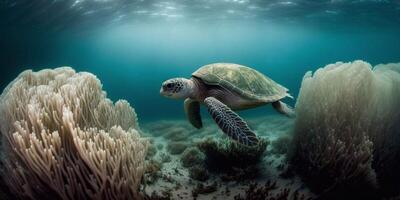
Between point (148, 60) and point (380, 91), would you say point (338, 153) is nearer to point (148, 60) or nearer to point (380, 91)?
point (380, 91)

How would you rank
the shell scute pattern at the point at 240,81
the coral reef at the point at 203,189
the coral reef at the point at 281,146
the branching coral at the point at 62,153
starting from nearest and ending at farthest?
the branching coral at the point at 62,153
the coral reef at the point at 203,189
the shell scute pattern at the point at 240,81
the coral reef at the point at 281,146

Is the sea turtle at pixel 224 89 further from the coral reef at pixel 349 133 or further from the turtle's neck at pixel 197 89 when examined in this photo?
the coral reef at pixel 349 133

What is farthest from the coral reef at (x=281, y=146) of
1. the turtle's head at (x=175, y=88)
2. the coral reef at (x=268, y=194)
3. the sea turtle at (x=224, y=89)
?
the turtle's head at (x=175, y=88)

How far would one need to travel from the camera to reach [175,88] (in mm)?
5633

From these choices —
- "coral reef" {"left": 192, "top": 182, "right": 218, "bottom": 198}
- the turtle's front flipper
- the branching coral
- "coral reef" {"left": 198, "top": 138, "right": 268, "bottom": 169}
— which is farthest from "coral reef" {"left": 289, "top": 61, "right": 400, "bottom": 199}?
the branching coral

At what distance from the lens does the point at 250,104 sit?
6477 millimetres

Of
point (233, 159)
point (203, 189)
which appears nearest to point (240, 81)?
point (233, 159)

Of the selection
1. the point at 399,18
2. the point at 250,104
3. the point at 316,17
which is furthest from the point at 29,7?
the point at 399,18

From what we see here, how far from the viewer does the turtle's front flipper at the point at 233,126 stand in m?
4.21

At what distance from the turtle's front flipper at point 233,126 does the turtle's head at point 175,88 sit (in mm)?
1009

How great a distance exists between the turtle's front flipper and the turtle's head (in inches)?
39.7

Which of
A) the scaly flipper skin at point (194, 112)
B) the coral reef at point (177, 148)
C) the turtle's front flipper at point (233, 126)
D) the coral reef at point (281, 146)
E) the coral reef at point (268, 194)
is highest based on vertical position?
the turtle's front flipper at point (233, 126)

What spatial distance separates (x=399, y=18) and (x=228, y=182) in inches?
1210

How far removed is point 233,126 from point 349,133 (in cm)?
202
